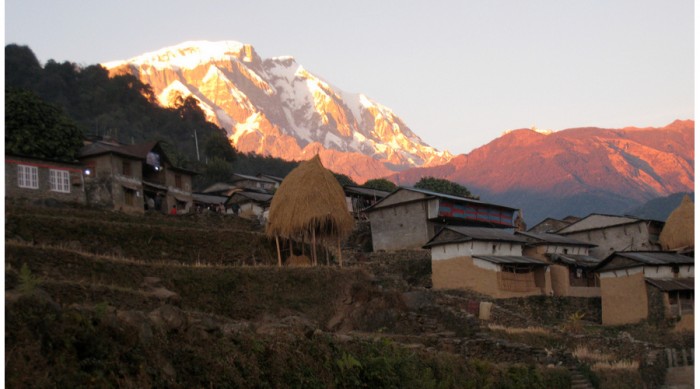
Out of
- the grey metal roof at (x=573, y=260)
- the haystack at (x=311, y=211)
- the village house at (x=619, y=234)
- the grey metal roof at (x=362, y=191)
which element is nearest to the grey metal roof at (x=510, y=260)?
the grey metal roof at (x=573, y=260)

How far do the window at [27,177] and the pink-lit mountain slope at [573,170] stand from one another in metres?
105

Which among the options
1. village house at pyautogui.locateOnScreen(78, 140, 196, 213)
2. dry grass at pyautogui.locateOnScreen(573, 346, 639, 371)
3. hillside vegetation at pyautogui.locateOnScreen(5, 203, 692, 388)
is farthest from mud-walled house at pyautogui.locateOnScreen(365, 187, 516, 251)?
dry grass at pyautogui.locateOnScreen(573, 346, 639, 371)

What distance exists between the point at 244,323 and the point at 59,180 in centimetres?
2559

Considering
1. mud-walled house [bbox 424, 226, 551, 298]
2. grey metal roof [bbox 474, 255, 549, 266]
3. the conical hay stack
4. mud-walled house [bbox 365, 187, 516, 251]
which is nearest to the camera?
grey metal roof [bbox 474, 255, 549, 266]

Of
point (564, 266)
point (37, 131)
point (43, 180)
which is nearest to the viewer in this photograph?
point (43, 180)

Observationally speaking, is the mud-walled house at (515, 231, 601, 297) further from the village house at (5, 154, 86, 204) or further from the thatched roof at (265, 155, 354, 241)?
the village house at (5, 154, 86, 204)

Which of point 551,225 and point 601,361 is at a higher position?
point 551,225

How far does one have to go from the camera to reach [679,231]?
155ft

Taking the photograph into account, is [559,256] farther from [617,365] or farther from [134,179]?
[134,179]

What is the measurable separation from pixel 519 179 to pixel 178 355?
491 feet

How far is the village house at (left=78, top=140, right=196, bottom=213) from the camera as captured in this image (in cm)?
4225

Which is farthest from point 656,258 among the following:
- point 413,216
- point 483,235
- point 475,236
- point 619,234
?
point 413,216

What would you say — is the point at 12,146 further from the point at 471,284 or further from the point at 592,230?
the point at 592,230

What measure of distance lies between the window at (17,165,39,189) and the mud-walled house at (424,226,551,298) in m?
17.5
